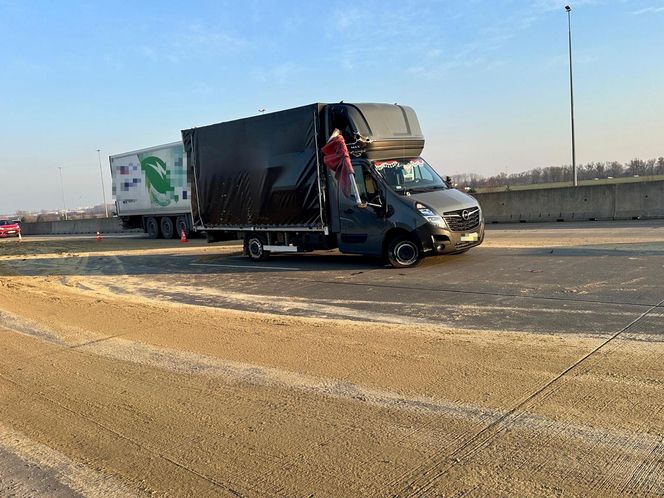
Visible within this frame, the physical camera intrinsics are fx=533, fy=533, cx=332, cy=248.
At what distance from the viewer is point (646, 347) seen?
5074 mm

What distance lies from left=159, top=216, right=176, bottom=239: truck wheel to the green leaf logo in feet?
2.89

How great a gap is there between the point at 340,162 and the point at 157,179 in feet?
55.9

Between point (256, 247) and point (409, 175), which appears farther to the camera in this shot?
point (256, 247)

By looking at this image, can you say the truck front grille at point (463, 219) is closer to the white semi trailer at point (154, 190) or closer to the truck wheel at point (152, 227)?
the white semi trailer at point (154, 190)

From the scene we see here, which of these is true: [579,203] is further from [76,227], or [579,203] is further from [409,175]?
[76,227]

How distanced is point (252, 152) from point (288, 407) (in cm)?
1059

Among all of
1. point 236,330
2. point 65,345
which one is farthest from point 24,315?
point 236,330

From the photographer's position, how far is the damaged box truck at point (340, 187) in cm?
1113

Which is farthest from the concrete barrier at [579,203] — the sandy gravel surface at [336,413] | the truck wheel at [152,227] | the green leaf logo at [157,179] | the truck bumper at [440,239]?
the sandy gravel surface at [336,413]

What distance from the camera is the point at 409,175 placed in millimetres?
11742

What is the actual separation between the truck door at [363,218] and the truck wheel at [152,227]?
1796 cm

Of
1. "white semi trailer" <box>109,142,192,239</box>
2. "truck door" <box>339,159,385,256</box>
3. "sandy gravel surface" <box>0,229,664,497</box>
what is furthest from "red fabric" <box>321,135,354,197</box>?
"white semi trailer" <box>109,142,192,239</box>

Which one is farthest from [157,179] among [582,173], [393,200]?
[582,173]

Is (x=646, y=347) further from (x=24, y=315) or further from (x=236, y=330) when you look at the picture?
(x=24, y=315)
